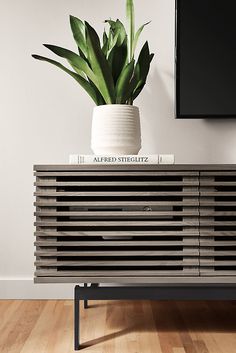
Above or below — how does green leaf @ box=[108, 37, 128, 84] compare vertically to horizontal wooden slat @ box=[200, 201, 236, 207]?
above

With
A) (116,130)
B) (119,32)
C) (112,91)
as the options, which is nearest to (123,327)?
(116,130)

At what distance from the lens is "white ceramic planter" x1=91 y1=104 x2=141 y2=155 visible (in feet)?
5.82

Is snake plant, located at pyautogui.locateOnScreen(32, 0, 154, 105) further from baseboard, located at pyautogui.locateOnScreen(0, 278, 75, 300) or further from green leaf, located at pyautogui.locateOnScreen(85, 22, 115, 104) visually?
baseboard, located at pyautogui.locateOnScreen(0, 278, 75, 300)

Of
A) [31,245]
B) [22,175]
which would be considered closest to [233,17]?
[22,175]

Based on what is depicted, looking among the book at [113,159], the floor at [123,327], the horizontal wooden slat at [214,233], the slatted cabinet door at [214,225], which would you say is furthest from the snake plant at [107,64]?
the floor at [123,327]

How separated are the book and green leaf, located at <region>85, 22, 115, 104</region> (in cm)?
24

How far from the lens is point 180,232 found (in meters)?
1.60

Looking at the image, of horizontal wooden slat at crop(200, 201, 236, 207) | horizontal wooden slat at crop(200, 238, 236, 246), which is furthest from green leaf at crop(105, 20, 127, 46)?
horizontal wooden slat at crop(200, 238, 236, 246)

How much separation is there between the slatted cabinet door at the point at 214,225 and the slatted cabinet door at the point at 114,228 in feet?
0.07

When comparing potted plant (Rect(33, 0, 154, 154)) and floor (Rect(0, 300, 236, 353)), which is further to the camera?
potted plant (Rect(33, 0, 154, 154))

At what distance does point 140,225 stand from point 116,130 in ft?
1.19

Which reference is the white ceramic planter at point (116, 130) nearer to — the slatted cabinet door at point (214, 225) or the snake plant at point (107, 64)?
the snake plant at point (107, 64)

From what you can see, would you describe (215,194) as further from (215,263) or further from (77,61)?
(77,61)

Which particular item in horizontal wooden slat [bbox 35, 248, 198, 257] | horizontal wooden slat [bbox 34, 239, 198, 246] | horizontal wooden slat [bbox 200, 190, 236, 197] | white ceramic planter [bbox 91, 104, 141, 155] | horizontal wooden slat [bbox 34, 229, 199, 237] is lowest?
horizontal wooden slat [bbox 35, 248, 198, 257]
